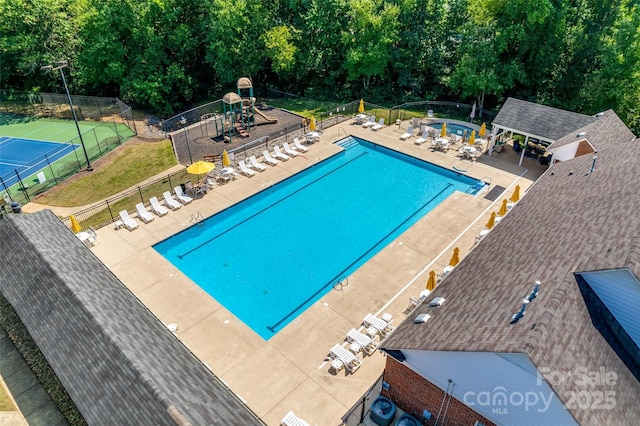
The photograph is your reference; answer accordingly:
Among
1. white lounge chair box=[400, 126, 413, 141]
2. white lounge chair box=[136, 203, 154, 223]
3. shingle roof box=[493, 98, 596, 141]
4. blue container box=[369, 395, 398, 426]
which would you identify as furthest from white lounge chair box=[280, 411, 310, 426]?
white lounge chair box=[400, 126, 413, 141]

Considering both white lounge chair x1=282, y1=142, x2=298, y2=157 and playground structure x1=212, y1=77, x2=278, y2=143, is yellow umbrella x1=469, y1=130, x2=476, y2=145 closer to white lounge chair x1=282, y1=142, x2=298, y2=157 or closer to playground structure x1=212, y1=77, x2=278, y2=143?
white lounge chair x1=282, y1=142, x2=298, y2=157

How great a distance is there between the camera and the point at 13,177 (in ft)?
91.5

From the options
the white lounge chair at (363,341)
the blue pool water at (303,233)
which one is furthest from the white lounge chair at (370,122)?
the white lounge chair at (363,341)

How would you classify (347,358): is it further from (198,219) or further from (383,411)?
(198,219)

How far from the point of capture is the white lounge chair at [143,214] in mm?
22219

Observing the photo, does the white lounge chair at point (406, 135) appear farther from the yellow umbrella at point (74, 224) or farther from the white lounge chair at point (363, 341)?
the yellow umbrella at point (74, 224)

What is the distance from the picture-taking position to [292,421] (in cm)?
1260

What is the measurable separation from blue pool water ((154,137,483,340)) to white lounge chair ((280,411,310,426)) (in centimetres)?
414

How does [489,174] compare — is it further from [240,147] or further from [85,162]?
[85,162]

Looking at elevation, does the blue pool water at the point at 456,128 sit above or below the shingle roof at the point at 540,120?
below

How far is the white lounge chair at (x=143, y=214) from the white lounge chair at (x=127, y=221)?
0.50 m

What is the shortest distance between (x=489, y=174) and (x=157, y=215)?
20437mm

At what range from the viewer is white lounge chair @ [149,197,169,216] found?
896 inches

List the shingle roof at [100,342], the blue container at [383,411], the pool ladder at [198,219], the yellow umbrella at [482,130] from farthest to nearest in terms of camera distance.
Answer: the yellow umbrella at [482,130] → the pool ladder at [198,219] → the blue container at [383,411] → the shingle roof at [100,342]
